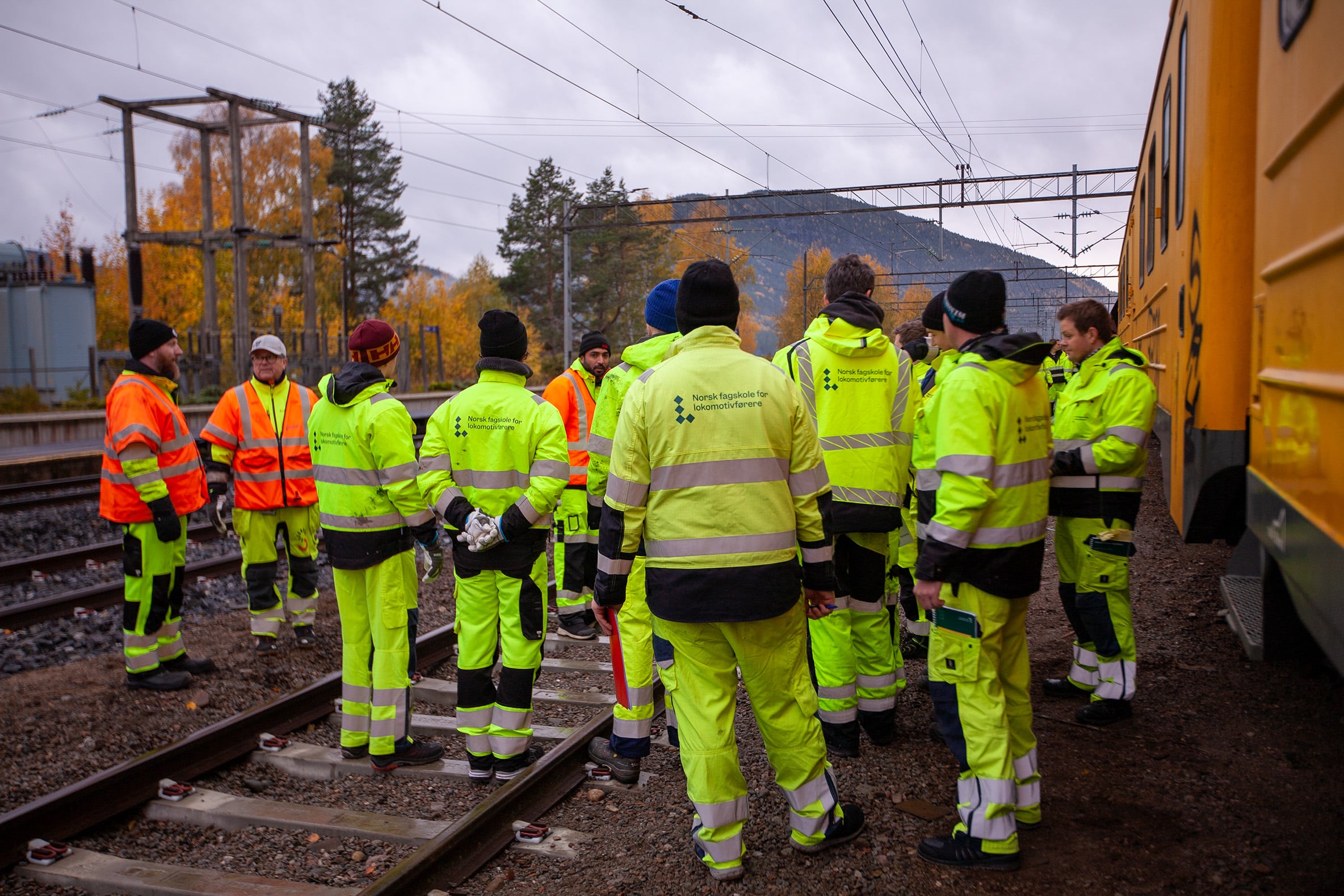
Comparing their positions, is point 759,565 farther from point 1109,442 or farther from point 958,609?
point 1109,442

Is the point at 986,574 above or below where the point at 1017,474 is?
below

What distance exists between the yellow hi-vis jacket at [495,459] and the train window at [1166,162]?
4299mm

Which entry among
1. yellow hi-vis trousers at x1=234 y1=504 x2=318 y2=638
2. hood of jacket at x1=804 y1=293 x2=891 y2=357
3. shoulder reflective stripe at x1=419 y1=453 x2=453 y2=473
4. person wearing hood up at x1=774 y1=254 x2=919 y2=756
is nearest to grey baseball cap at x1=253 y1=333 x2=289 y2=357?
yellow hi-vis trousers at x1=234 y1=504 x2=318 y2=638

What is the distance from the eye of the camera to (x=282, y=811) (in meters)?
4.45

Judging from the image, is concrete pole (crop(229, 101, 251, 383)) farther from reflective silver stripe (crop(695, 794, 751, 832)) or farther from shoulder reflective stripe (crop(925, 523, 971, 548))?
shoulder reflective stripe (crop(925, 523, 971, 548))

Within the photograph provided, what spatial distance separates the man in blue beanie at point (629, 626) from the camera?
4672 millimetres

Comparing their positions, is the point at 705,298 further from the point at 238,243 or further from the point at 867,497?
the point at 238,243

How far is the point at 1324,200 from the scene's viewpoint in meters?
2.37

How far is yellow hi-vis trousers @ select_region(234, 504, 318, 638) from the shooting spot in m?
6.80

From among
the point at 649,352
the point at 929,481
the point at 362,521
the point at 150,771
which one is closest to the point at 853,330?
the point at 929,481

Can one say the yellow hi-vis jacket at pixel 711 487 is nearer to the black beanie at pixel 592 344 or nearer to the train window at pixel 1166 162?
the black beanie at pixel 592 344

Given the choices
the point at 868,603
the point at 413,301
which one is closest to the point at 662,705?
the point at 868,603

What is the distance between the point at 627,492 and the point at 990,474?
1.40m

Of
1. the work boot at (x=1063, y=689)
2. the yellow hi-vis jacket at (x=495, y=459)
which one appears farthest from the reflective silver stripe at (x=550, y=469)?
the work boot at (x=1063, y=689)
